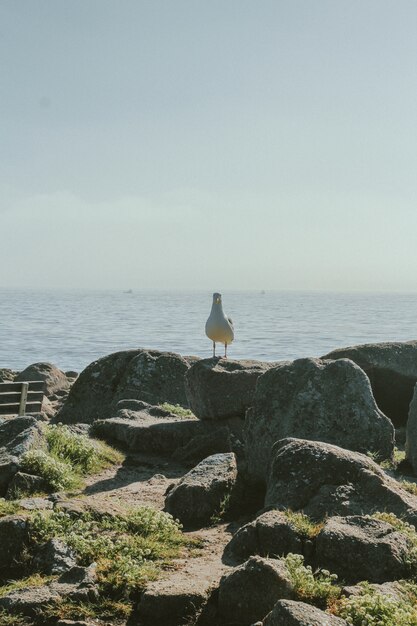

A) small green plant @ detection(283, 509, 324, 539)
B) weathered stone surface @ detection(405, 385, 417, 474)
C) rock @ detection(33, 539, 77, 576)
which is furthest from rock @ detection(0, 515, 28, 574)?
weathered stone surface @ detection(405, 385, 417, 474)

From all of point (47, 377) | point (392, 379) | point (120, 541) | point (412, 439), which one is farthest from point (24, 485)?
point (47, 377)

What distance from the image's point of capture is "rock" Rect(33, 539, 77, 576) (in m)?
8.28

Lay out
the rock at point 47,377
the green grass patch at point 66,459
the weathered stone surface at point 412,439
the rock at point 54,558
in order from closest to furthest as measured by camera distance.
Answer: the rock at point 54,558 → the green grass patch at point 66,459 → the weathered stone surface at point 412,439 → the rock at point 47,377

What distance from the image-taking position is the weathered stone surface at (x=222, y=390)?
15.9 metres

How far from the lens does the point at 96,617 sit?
24.1ft

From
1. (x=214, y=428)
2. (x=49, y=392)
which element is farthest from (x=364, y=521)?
(x=49, y=392)

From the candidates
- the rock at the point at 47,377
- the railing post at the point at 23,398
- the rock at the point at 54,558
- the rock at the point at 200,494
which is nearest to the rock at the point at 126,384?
the railing post at the point at 23,398

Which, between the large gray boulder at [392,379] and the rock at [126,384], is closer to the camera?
the large gray boulder at [392,379]

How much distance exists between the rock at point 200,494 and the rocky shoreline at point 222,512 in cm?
2

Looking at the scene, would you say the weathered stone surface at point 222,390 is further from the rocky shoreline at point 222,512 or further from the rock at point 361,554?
the rock at point 361,554

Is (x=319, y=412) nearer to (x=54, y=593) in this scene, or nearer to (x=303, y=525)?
(x=303, y=525)

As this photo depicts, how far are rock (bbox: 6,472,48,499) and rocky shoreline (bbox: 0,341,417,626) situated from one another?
0.03 m

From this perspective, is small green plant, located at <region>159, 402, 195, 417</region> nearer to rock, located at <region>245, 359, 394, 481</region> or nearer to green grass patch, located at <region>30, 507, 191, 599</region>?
rock, located at <region>245, 359, 394, 481</region>

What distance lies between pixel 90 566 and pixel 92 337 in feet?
197
